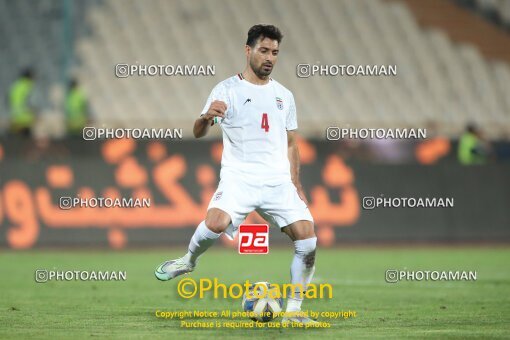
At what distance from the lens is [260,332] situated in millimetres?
8492

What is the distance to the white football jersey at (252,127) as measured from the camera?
29.2 ft

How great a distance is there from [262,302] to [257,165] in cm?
111

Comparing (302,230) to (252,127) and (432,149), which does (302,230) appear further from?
(432,149)

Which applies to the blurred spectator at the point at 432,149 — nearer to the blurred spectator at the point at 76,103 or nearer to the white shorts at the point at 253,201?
the blurred spectator at the point at 76,103

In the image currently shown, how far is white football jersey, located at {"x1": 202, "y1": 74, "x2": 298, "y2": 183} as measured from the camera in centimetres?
889

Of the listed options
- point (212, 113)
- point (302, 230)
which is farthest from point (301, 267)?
point (212, 113)

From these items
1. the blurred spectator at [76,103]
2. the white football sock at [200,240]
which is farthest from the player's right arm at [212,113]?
the blurred spectator at [76,103]

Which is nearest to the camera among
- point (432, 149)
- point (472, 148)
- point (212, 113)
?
point (212, 113)

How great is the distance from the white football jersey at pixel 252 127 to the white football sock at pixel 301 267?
56cm

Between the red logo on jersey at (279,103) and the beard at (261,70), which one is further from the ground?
the beard at (261,70)

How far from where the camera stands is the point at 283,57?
1079 inches

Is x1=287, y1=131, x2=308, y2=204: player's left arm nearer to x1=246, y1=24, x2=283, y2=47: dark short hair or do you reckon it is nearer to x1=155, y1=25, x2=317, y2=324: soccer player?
x1=155, y1=25, x2=317, y2=324: soccer player

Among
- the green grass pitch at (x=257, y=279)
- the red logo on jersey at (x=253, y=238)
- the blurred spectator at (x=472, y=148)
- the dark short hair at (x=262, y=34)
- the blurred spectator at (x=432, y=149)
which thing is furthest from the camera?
the blurred spectator at (x=432, y=149)

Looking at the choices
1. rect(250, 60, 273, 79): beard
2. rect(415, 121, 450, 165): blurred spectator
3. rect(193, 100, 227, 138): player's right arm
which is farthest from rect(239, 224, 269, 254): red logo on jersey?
rect(415, 121, 450, 165): blurred spectator
